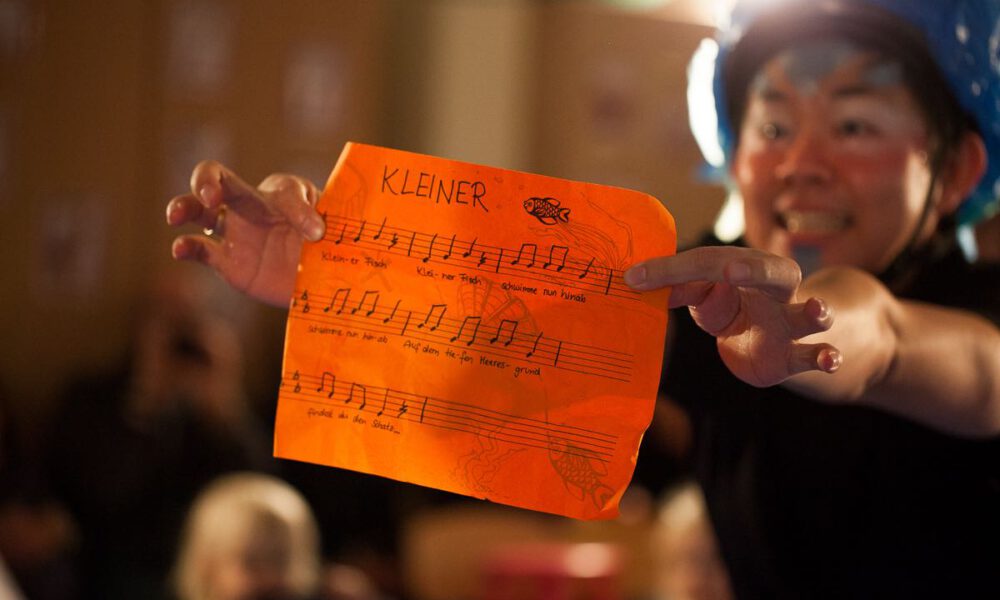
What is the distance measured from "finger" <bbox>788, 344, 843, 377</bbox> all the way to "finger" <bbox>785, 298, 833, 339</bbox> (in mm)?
10

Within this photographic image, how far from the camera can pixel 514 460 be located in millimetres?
833

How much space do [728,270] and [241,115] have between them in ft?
10.9

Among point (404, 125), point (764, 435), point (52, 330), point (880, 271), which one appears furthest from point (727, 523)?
point (404, 125)

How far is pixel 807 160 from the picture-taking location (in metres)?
1.10

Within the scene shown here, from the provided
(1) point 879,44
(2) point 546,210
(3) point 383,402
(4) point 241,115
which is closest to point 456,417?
(3) point 383,402

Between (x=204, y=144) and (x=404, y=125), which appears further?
(x=404, y=125)

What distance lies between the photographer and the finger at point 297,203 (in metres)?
0.88

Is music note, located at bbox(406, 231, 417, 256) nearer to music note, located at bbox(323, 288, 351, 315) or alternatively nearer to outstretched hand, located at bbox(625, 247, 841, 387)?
music note, located at bbox(323, 288, 351, 315)

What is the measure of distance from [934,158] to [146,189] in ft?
10.1

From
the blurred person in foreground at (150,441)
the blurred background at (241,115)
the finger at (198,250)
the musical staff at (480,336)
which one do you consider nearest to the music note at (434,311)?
the musical staff at (480,336)

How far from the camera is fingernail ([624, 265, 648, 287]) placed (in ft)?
2.59

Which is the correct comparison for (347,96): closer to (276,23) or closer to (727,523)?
(276,23)

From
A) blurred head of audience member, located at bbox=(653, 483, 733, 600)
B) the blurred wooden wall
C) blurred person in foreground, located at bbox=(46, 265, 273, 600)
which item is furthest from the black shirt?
the blurred wooden wall

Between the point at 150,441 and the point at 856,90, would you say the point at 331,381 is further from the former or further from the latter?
the point at 150,441
